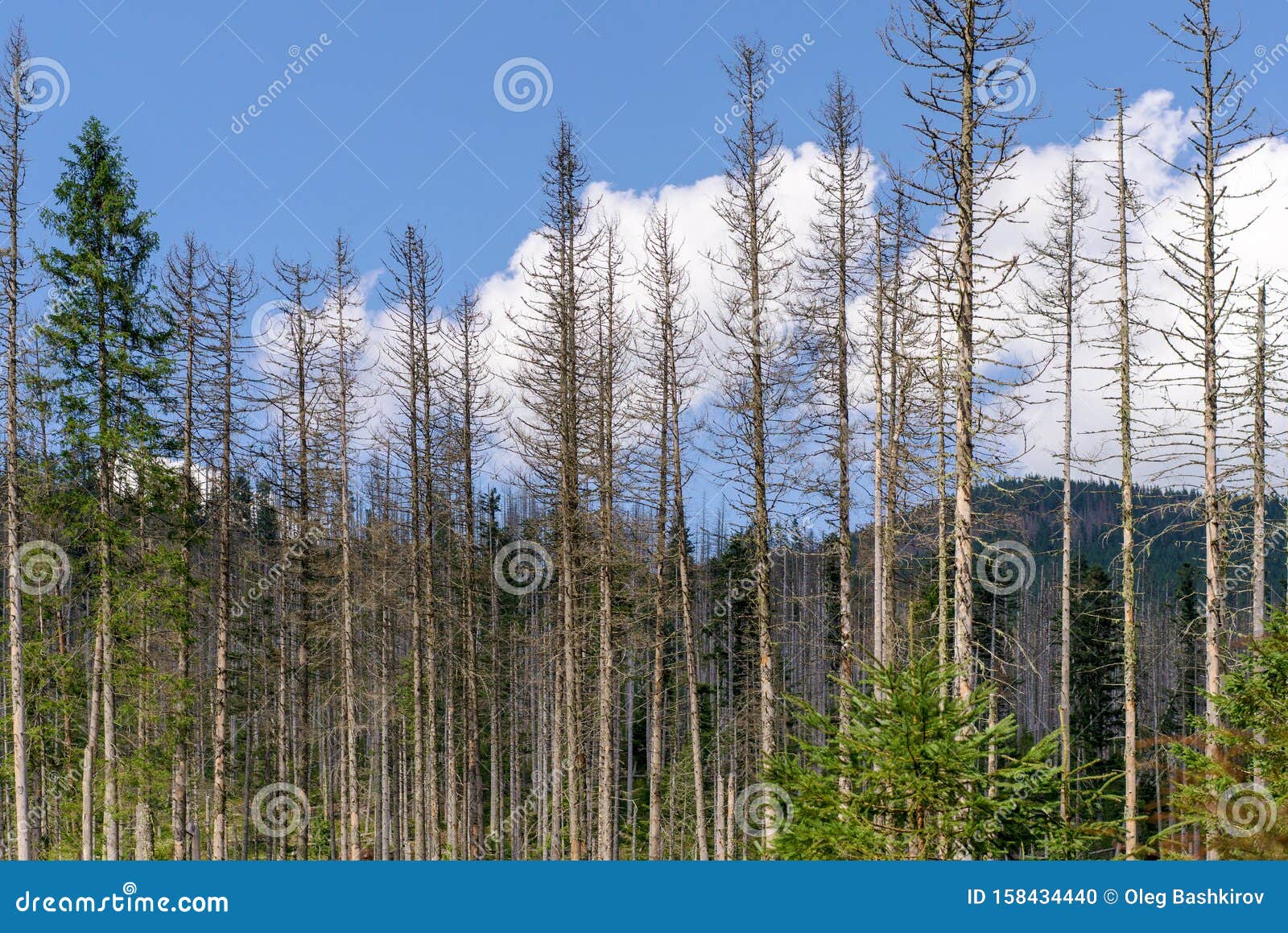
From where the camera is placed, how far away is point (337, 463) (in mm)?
24922

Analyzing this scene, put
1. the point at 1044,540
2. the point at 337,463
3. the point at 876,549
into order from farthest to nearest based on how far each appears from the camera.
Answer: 1. the point at 1044,540
2. the point at 337,463
3. the point at 876,549

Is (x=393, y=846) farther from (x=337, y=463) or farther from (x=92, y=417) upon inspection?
(x=92, y=417)

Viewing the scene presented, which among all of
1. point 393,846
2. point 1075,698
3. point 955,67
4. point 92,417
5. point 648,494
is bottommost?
point 393,846

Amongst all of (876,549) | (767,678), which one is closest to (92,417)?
(767,678)

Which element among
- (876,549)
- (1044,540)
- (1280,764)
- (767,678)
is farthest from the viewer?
(1044,540)

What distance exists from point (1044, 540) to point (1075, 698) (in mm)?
119875

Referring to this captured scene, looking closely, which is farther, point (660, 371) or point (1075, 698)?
point (1075, 698)

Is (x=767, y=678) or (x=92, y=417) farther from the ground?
(x=92, y=417)

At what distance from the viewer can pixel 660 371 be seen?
22109mm

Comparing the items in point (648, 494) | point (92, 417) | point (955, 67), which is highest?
point (955, 67)

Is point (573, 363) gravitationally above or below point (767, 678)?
above

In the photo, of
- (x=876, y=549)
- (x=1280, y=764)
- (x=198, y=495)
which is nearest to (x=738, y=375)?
(x=876, y=549)

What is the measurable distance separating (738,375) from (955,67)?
8.46 metres

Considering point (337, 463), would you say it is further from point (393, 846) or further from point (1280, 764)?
point (393, 846)
